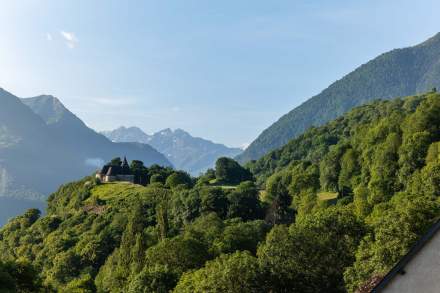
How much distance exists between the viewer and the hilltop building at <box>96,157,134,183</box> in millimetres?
175250

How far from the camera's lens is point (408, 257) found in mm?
14250

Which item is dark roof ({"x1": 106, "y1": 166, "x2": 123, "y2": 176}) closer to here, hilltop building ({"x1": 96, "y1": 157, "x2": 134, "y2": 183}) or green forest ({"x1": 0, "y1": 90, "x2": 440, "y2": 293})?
hilltop building ({"x1": 96, "y1": 157, "x2": 134, "y2": 183})

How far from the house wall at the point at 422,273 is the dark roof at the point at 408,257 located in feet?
0.38

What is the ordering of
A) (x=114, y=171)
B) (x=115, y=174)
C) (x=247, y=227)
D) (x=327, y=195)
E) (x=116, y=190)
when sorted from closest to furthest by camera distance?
(x=247, y=227) → (x=327, y=195) → (x=116, y=190) → (x=115, y=174) → (x=114, y=171)

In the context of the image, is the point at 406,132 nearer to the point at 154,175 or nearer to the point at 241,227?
the point at 241,227

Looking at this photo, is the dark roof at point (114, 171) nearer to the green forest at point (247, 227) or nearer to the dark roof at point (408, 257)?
the green forest at point (247, 227)

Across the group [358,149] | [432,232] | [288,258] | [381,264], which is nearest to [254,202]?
[358,149]

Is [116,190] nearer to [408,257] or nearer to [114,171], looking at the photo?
[114,171]

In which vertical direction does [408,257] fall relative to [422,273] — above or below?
above

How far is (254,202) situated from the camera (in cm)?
10806

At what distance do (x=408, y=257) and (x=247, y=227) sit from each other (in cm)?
6129

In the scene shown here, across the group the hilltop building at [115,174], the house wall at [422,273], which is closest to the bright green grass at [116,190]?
the hilltop building at [115,174]

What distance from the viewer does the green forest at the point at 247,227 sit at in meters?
37.7

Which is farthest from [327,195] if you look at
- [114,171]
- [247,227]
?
[114,171]
